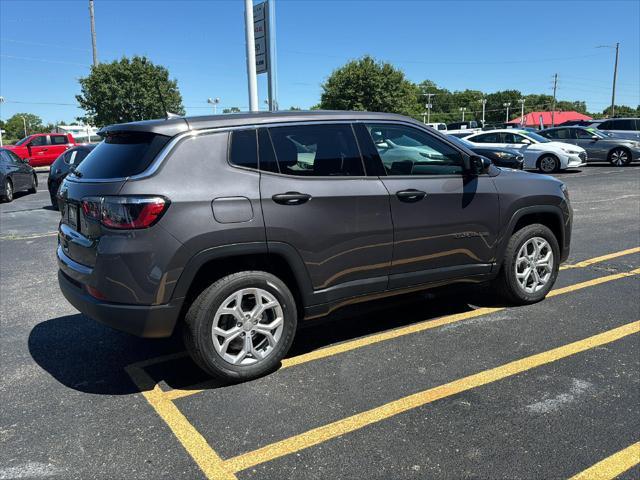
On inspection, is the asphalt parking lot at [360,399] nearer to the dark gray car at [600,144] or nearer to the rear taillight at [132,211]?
the rear taillight at [132,211]

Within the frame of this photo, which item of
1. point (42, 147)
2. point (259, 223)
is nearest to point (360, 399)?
point (259, 223)

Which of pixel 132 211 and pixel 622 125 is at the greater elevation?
pixel 622 125

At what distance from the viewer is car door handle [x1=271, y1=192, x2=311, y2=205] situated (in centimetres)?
354

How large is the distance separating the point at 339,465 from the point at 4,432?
1920mm

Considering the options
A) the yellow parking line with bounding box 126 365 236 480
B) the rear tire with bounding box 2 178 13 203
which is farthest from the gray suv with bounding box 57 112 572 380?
the rear tire with bounding box 2 178 13 203

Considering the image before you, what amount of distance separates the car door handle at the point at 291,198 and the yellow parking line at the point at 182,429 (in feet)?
4.75

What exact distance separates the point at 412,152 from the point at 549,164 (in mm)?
16415

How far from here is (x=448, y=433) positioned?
9.66ft

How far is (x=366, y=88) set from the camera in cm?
4588

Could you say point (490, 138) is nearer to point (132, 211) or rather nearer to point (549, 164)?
point (549, 164)

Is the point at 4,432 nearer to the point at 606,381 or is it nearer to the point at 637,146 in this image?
the point at 606,381

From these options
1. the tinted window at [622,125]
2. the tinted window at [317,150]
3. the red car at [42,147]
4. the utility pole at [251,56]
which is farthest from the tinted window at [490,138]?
the red car at [42,147]

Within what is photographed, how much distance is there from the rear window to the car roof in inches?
1.9

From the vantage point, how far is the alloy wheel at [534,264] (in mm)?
4922
